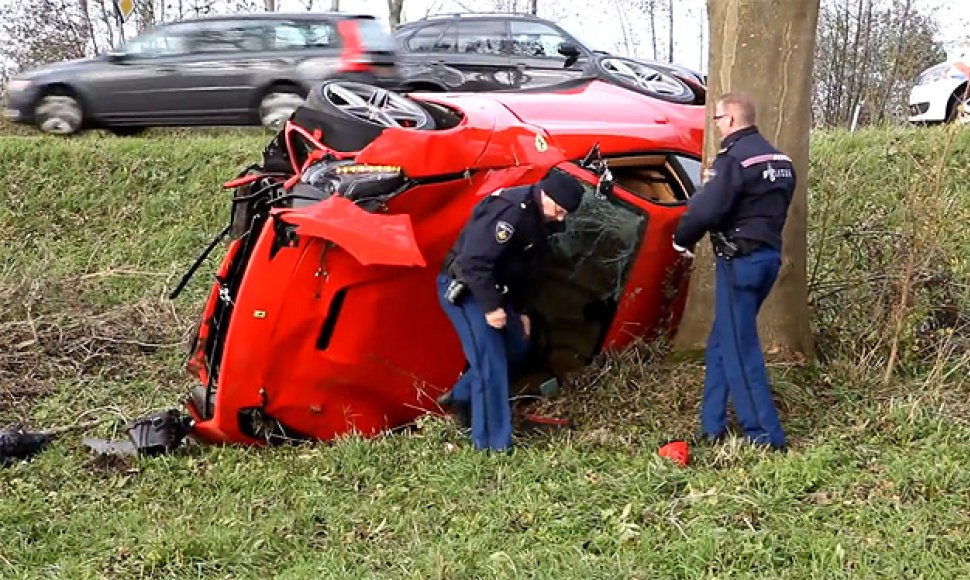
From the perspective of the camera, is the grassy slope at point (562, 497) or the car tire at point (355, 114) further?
the car tire at point (355, 114)

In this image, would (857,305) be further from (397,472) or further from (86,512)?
(86,512)

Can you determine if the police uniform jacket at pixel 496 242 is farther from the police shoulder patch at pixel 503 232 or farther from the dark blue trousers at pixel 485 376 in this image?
the dark blue trousers at pixel 485 376

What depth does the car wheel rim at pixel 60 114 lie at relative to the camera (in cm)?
1191

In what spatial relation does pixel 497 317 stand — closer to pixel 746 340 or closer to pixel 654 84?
pixel 746 340

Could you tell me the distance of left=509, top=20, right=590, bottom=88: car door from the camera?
1183 cm

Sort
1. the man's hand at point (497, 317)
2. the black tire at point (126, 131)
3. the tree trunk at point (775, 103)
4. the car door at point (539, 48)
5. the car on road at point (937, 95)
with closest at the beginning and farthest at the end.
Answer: the man's hand at point (497, 317), the tree trunk at point (775, 103), the car on road at point (937, 95), the car door at point (539, 48), the black tire at point (126, 131)

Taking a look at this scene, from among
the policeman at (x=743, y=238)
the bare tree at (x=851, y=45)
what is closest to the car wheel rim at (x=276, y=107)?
the policeman at (x=743, y=238)

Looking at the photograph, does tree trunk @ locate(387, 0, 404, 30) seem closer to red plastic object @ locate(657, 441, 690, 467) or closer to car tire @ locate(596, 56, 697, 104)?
car tire @ locate(596, 56, 697, 104)

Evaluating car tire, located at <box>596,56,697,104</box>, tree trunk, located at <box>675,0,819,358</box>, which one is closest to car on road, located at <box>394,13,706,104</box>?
car tire, located at <box>596,56,697,104</box>

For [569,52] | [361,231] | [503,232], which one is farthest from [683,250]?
[569,52]

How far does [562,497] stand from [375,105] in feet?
7.33

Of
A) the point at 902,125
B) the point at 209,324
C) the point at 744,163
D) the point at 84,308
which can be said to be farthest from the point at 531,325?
the point at 902,125

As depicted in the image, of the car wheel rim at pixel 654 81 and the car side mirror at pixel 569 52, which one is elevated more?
the car wheel rim at pixel 654 81

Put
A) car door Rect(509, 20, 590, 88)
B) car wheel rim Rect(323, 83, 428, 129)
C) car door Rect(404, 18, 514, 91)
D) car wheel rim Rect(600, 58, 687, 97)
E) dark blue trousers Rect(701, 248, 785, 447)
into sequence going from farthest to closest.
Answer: car door Rect(509, 20, 590, 88) → car door Rect(404, 18, 514, 91) → car wheel rim Rect(600, 58, 687, 97) → car wheel rim Rect(323, 83, 428, 129) → dark blue trousers Rect(701, 248, 785, 447)
